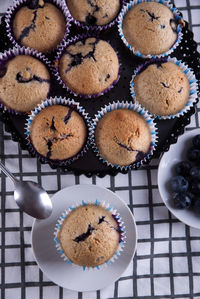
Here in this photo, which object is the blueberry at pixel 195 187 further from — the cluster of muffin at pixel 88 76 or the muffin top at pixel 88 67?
the muffin top at pixel 88 67

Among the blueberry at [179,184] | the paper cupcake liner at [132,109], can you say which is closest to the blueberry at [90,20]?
the paper cupcake liner at [132,109]

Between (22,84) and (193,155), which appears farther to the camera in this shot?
(193,155)

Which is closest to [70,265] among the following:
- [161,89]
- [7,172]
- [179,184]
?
[7,172]

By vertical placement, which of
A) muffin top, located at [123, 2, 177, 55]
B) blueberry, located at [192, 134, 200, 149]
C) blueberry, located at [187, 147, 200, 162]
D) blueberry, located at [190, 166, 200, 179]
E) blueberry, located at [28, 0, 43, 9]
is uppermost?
blueberry, located at [28, 0, 43, 9]

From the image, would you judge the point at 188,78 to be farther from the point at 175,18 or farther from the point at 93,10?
the point at 93,10

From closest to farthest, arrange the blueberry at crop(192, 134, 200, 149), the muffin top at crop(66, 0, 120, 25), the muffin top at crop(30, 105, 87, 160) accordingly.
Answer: the muffin top at crop(30, 105, 87, 160) → the muffin top at crop(66, 0, 120, 25) → the blueberry at crop(192, 134, 200, 149)

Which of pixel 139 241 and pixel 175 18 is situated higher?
pixel 175 18

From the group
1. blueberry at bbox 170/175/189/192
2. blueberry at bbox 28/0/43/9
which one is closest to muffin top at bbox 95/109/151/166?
blueberry at bbox 170/175/189/192

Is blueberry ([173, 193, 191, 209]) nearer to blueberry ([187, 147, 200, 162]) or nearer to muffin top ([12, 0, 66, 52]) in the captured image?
blueberry ([187, 147, 200, 162])
